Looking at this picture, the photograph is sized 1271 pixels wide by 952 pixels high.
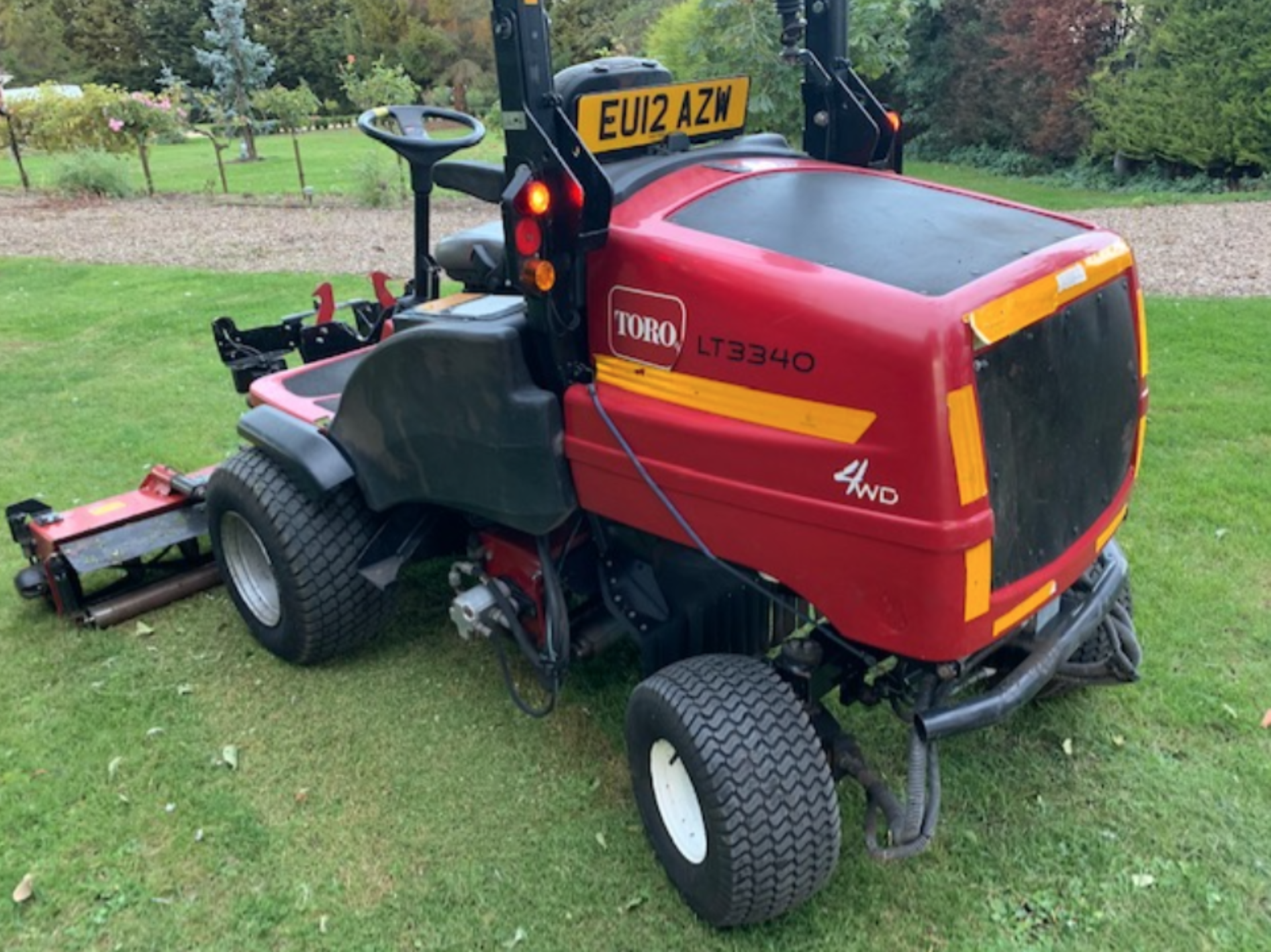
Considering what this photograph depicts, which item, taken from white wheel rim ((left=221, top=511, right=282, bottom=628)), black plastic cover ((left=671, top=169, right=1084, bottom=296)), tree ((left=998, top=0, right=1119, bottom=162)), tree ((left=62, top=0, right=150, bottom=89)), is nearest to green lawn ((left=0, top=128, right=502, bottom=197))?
tree ((left=998, top=0, right=1119, bottom=162))

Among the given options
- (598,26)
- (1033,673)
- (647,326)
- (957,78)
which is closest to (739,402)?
(647,326)

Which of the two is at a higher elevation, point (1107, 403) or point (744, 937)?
point (1107, 403)

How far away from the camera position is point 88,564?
3.59 metres

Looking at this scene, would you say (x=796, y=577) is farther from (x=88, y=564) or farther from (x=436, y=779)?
(x=88, y=564)

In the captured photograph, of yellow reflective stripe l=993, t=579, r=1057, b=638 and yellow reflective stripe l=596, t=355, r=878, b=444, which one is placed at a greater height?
yellow reflective stripe l=596, t=355, r=878, b=444

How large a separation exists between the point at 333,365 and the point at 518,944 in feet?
6.85

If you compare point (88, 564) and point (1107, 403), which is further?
point (88, 564)

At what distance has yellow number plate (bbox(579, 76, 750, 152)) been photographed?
2.50 metres

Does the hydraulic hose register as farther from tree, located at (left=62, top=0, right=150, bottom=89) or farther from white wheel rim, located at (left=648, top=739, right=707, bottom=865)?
tree, located at (left=62, top=0, right=150, bottom=89)

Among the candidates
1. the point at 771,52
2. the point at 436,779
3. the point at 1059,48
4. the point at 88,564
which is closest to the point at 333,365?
the point at 88,564

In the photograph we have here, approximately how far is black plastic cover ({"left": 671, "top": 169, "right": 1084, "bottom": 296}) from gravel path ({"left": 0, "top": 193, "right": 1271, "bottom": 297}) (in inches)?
237

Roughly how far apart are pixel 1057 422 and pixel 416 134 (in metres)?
2.38

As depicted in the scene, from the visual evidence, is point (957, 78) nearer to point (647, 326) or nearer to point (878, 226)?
point (878, 226)

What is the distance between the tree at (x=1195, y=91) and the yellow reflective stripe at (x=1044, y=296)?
463 inches
